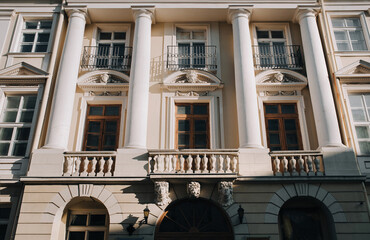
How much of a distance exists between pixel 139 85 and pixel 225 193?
492 centimetres

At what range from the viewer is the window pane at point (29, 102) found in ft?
43.6

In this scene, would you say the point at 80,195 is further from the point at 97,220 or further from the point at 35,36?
the point at 35,36

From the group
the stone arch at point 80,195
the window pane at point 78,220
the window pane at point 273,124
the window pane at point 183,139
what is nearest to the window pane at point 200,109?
the window pane at point 183,139

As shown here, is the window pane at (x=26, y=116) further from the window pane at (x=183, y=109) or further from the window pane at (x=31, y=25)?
the window pane at (x=183, y=109)

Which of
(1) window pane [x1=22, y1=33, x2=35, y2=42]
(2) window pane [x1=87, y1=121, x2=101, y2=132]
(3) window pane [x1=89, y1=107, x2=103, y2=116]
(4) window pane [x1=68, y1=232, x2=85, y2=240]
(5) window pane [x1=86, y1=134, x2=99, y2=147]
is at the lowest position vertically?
(4) window pane [x1=68, y1=232, x2=85, y2=240]

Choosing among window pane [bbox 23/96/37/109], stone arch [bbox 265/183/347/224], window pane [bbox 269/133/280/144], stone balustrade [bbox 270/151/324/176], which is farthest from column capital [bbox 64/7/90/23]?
stone arch [bbox 265/183/347/224]

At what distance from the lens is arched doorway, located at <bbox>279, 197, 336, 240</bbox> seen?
36.8ft

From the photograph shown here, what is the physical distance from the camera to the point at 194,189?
10.8 meters

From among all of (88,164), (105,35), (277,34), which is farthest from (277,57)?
→ (88,164)

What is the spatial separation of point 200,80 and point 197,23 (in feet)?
9.38

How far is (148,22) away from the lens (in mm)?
14289

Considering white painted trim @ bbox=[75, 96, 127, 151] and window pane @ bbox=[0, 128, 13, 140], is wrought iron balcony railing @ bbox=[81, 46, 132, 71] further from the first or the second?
window pane @ bbox=[0, 128, 13, 140]

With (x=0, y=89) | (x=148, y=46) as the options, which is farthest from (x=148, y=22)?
(x=0, y=89)

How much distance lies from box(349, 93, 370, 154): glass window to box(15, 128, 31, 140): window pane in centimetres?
1144
